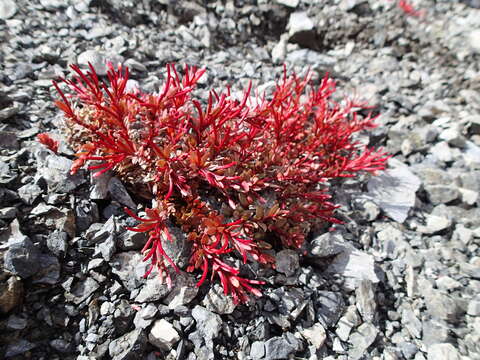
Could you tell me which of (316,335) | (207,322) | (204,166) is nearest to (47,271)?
(207,322)

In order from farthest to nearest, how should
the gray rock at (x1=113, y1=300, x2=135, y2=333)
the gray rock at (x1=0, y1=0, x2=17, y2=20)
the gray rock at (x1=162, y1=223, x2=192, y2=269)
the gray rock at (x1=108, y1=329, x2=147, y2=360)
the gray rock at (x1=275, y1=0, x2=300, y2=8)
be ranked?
the gray rock at (x1=275, y1=0, x2=300, y2=8) < the gray rock at (x1=0, y1=0, x2=17, y2=20) < the gray rock at (x1=162, y1=223, x2=192, y2=269) < the gray rock at (x1=113, y1=300, x2=135, y2=333) < the gray rock at (x1=108, y1=329, x2=147, y2=360)

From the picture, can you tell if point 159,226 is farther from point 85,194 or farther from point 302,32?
point 302,32

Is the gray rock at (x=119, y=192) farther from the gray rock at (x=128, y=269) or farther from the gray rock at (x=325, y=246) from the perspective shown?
the gray rock at (x=325, y=246)

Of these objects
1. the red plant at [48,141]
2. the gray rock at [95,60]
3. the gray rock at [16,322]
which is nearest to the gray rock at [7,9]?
the gray rock at [95,60]

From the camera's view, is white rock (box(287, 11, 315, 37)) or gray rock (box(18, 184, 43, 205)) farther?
white rock (box(287, 11, 315, 37))

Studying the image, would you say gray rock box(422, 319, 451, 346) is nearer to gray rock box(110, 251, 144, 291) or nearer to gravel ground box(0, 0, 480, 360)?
gravel ground box(0, 0, 480, 360)

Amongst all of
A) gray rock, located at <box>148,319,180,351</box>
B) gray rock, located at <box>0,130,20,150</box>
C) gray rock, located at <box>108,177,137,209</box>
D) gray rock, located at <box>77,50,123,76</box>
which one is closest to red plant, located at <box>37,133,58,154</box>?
gray rock, located at <box>0,130,20,150</box>

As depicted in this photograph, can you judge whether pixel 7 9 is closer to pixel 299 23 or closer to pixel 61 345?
pixel 61 345
